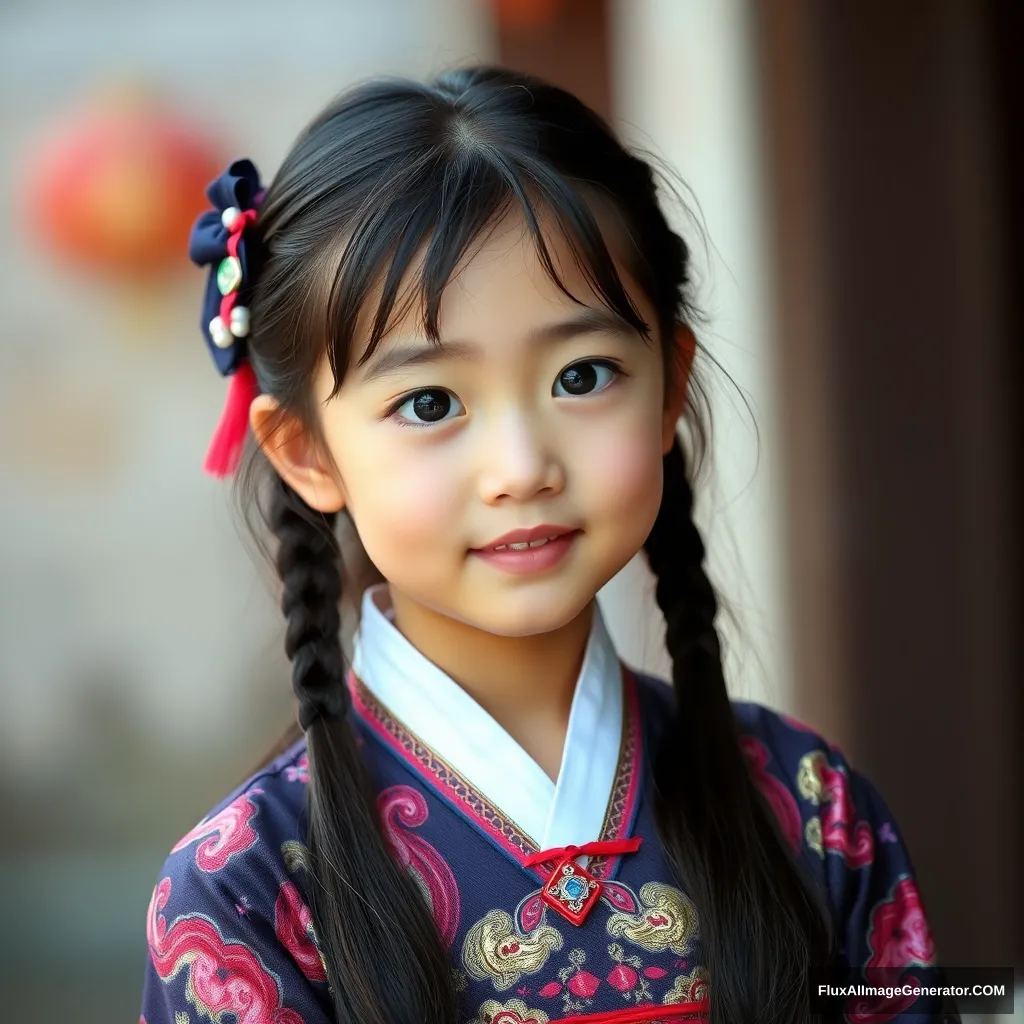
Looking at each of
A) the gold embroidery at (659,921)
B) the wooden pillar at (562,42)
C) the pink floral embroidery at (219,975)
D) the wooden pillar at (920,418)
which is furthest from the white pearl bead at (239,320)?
the wooden pillar at (562,42)

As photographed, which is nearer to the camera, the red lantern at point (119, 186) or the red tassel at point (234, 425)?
the red tassel at point (234, 425)

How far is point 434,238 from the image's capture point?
1315 millimetres

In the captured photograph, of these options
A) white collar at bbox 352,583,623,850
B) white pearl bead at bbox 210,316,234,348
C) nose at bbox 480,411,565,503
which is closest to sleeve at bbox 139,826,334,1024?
white collar at bbox 352,583,623,850

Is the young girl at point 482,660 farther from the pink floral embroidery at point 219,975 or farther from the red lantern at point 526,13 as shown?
the red lantern at point 526,13

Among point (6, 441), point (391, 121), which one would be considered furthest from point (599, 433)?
point (6, 441)

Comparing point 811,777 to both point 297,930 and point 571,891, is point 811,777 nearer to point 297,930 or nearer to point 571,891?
point 571,891

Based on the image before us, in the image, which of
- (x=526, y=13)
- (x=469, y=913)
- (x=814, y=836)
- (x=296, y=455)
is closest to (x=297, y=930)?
(x=469, y=913)

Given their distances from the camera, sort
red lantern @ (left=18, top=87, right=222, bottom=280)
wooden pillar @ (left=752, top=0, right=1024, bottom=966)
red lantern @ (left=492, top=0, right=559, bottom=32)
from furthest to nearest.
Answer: red lantern @ (left=492, top=0, right=559, bottom=32)
red lantern @ (left=18, top=87, right=222, bottom=280)
wooden pillar @ (left=752, top=0, right=1024, bottom=966)

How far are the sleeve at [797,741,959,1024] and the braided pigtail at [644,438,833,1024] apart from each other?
6 centimetres

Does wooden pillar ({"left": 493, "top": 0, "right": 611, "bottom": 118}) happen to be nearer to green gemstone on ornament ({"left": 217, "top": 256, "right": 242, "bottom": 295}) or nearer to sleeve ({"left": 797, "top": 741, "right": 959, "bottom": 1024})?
green gemstone on ornament ({"left": 217, "top": 256, "right": 242, "bottom": 295})

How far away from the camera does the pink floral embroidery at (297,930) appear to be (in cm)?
133

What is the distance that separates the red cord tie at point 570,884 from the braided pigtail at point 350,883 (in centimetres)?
13

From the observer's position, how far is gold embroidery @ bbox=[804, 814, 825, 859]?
5.11 feet

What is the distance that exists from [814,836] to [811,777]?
7cm
